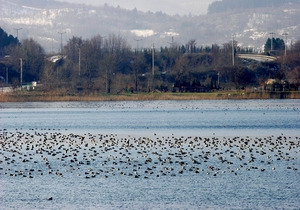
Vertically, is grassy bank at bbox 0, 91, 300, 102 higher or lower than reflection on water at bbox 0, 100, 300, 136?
→ higher

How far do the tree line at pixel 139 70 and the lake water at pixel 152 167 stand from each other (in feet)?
179

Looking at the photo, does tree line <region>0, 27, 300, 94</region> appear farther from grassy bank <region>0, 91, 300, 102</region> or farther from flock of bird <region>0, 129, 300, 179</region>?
flock of bird <region>0, 129, 300, 179</region>

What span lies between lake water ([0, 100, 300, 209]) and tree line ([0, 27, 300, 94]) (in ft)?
179

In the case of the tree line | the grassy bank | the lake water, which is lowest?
the lake water

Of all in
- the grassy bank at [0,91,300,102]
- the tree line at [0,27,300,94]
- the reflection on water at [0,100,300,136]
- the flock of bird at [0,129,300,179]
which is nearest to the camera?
the flock of bird at [0,129,300,179]

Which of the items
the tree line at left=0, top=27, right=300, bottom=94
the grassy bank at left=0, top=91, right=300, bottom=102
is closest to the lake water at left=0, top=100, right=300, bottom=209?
the grassy bank at left=0, top=91, right=300, bottom=102

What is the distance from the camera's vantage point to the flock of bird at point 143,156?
26.6 meters

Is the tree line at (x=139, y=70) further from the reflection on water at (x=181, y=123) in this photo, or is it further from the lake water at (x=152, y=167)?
the lake water at (x=152, y=167)

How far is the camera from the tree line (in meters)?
101

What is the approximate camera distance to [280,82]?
3873 inches

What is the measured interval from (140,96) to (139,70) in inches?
856

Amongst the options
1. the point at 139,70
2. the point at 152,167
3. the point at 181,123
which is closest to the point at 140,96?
the point at 139,70

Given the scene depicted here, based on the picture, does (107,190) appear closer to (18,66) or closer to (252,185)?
(252,185)

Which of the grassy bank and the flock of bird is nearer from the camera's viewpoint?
the flock of bird
